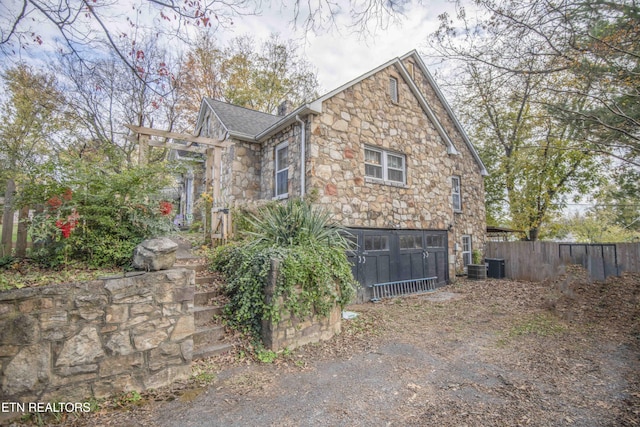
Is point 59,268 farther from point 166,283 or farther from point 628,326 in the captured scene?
point 628,326

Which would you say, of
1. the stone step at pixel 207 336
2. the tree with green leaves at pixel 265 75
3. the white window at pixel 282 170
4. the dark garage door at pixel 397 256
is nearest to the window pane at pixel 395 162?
the dark garage door at pixel 397 256

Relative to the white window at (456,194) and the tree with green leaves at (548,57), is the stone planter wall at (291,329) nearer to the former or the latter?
the tree with green leaves at (548,57)

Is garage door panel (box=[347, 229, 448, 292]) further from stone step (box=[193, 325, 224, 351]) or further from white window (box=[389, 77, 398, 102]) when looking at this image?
white window (box=[389, 77, 398, 102])

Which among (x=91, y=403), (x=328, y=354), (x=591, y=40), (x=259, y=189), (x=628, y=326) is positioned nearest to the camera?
(x=91, y=403)

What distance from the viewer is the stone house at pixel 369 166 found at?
23.8ft

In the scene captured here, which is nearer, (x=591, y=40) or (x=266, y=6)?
(x=266, y=6)

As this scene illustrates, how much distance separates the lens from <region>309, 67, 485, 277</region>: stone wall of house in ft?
23.7

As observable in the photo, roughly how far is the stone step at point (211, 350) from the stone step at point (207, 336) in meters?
0.09

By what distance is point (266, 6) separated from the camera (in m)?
3.43

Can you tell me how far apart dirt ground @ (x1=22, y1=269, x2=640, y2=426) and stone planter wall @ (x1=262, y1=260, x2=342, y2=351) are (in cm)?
16

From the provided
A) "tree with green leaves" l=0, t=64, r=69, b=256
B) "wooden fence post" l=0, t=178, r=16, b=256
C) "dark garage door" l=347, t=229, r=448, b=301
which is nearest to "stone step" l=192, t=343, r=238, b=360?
"wooden fence post" l=0, t=178, r=16, b=256

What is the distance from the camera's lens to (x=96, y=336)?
295 centimetres

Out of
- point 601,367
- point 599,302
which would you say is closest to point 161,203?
point 601,367

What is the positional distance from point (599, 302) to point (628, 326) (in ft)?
4.67
